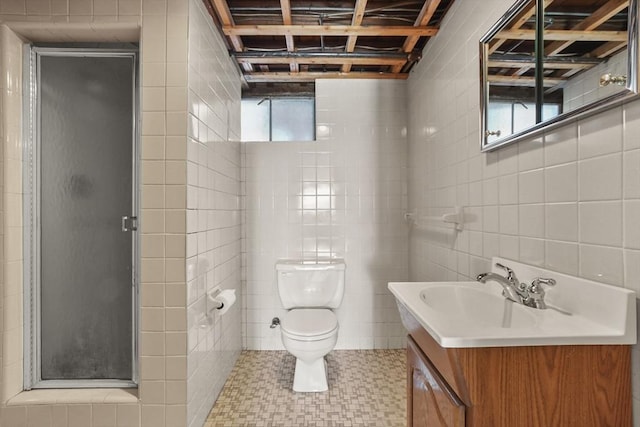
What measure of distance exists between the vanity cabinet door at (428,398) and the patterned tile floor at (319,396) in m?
0.65

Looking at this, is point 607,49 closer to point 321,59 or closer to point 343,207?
point 321,59

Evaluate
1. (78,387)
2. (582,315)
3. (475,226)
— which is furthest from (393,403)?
(78,387)

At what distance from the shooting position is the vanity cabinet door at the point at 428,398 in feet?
2.86

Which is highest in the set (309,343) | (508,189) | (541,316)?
(508,189)

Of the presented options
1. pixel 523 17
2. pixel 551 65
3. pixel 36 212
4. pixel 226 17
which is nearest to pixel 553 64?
pixel 551 65

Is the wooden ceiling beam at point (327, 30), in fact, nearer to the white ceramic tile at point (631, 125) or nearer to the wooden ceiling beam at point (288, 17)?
the wooden ceiling beam at point (288, 17)

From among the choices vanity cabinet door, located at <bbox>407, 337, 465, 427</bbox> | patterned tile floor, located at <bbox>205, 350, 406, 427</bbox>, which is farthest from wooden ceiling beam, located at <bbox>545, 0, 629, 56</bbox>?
patterned tile floor, located at <bbox>205, 350, 406, 427</bbox>

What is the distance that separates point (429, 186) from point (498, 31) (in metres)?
Answer: 1.02

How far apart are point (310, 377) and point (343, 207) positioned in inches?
49.8

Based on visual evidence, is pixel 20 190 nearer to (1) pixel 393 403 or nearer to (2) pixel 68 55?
(2) pixel 68 55

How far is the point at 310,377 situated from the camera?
206 cm

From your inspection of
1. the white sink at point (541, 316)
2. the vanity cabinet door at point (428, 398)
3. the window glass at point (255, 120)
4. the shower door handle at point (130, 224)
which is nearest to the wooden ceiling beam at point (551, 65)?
the white sink at point (541, 316)

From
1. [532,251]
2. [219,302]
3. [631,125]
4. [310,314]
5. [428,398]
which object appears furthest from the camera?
[310,314]

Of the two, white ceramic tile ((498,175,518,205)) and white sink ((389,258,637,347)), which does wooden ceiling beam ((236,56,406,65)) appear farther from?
white sink ((389,258,637,347))
